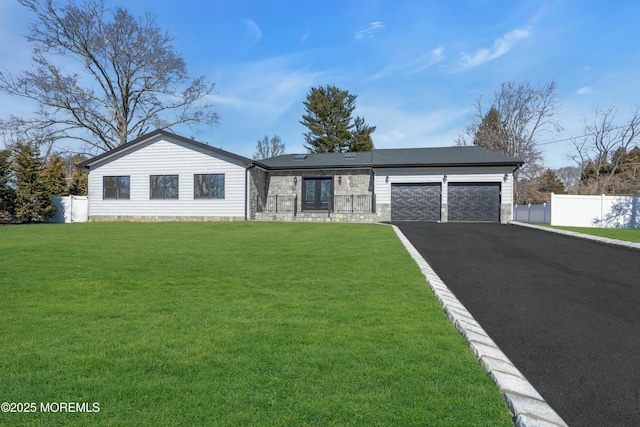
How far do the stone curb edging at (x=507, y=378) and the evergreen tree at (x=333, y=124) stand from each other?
114 feet

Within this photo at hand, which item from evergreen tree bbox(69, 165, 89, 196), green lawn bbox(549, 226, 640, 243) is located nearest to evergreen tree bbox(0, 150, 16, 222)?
evergreen tree bbox(69, 165, 89, 196)

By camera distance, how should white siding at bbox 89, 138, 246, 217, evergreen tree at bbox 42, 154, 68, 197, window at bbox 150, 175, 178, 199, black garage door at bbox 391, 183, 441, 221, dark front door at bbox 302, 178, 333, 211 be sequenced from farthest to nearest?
evergreen tree at bbox 42, 154, 68, 197 → dark front door at bbox 302, 178, 333, 211 → window at bbox 150, 175, 178, 199 → black garage door at bbox 391, 183, 441, 221 → white siding at bbox 89, 138, 246, 217

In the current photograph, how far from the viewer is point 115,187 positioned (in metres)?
19.1

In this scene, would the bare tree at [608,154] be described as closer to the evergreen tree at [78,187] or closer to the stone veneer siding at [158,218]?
the stone veneer siding at [158,218]

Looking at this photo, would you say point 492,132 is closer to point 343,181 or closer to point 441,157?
point 441,157

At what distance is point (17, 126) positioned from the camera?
2283 centimetres

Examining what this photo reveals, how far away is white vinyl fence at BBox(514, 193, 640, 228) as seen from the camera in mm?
16547

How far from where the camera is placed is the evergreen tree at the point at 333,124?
3734 cm

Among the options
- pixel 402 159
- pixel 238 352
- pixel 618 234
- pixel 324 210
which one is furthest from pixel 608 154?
pixel 238 352

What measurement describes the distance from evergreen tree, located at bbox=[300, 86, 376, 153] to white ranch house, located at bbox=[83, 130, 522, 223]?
18.0m

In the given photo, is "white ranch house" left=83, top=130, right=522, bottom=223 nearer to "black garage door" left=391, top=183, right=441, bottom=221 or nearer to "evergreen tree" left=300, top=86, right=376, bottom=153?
"black garage door" left=391, top=183, right=441, bottom=221

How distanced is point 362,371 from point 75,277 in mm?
4538

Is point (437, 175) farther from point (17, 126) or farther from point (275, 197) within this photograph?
point (17, 126)

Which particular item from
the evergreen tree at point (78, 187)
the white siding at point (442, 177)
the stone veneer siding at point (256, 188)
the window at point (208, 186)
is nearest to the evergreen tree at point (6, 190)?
the evergreen tree at point (78, 187)
